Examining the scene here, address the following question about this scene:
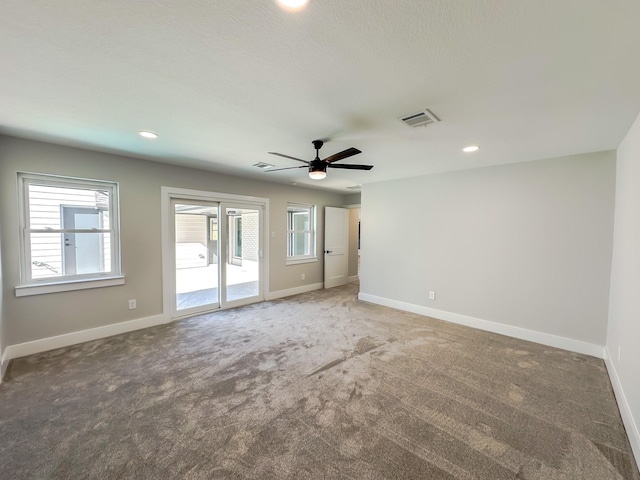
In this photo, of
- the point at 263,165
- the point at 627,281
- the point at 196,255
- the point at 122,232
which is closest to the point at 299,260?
the point at 263,165

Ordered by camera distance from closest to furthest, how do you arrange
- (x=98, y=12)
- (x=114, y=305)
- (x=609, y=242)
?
1. (x=98, y=12)
2. (x=609, y=242)
3. (x=114, y=305)

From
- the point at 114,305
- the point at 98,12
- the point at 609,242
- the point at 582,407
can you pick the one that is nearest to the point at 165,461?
the point at 98,12

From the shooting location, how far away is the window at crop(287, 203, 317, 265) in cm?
593

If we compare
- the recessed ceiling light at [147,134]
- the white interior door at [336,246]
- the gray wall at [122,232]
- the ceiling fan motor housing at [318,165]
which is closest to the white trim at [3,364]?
the gray wall at [122,232]

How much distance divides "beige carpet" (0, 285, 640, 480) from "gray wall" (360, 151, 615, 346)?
0.53 m

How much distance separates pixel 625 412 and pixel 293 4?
3447 mm

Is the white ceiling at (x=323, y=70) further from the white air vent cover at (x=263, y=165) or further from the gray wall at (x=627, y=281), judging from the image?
the white air vent cover at (x=263, y=165)

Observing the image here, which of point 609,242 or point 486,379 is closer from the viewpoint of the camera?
point 486,379

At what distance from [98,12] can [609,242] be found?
4758 mm

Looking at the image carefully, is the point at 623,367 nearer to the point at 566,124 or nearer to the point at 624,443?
the point at 624,443

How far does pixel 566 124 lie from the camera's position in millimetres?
2334

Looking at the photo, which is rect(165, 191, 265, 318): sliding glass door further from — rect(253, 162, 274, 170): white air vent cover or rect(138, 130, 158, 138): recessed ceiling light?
rect(138, 130, 158, 138): recessed ceiling light

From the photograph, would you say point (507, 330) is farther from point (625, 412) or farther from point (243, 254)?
point (243, 254)

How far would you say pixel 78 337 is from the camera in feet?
10.8
